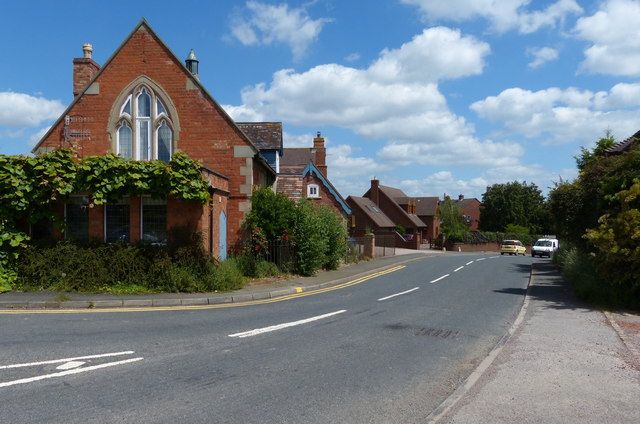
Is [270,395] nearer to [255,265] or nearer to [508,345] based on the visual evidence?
[508,345]

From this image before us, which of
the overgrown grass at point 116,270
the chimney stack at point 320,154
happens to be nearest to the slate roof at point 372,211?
the chimney stack at point 320,154

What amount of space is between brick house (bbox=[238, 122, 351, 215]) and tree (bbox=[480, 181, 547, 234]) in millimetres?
44974

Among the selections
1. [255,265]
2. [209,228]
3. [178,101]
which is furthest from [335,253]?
[178,101]

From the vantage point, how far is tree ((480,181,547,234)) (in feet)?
270

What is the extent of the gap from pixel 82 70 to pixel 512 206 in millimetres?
74537

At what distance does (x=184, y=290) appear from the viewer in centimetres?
1384

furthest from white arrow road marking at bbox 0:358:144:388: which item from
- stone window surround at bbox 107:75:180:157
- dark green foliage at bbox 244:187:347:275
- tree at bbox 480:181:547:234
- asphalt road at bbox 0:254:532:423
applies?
tree at bbox 480:181:547:234

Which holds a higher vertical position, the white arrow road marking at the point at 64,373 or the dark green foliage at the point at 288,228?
the dark green foliage at the point at 288,228

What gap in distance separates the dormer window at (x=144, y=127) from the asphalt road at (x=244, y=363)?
879cm

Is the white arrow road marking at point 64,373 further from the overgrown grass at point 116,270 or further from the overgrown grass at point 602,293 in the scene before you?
the overgrown grass at point 602,293

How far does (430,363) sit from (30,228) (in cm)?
1312

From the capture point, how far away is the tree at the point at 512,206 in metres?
82.2

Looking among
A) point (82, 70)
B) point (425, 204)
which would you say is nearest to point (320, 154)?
point (82, 70)

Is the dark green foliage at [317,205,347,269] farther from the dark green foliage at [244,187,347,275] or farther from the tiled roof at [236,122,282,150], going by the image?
the tiled roof at [236,122,282,150]
